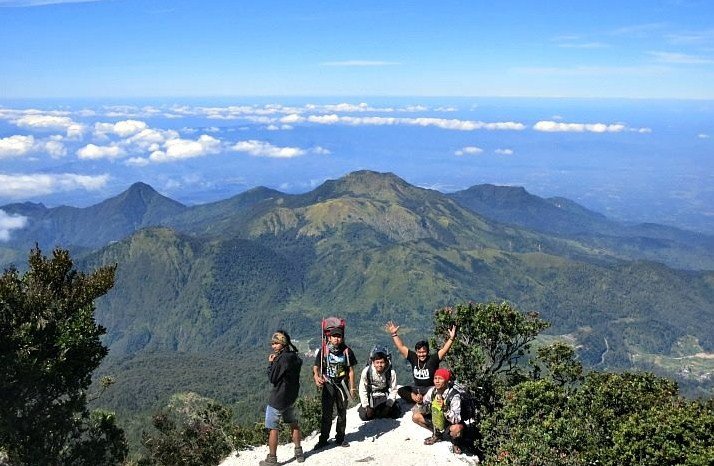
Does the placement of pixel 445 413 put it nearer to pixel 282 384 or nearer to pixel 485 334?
pixel 282 384

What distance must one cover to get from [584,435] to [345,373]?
7693 millimetres

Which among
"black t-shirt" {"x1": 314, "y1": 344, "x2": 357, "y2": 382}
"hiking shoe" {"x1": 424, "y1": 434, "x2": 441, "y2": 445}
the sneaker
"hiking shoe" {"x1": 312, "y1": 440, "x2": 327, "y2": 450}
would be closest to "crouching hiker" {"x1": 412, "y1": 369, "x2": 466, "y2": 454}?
"hiking shoe" {"x1": 424, "y1": 434, "x2": 441, "y2": 445}

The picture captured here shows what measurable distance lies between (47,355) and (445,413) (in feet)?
50.0

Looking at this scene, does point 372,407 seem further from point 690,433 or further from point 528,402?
point 690,433

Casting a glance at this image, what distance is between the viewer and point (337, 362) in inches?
672

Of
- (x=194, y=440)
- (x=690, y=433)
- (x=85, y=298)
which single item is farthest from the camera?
(x=194, y=440)

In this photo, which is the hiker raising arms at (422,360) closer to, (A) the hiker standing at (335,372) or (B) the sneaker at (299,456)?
(A) the hiker standing at (335,372)

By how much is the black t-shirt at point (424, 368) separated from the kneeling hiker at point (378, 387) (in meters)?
0.81

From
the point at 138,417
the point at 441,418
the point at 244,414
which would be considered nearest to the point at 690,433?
the point at 441,418

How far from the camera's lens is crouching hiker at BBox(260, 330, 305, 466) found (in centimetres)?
1603

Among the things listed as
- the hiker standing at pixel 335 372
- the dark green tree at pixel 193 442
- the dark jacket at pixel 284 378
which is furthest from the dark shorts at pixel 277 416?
the dark green tree at pixel 193 442

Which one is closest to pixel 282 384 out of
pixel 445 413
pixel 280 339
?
pixel 280 339

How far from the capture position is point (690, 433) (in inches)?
622

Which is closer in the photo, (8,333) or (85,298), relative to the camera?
(8,333)
